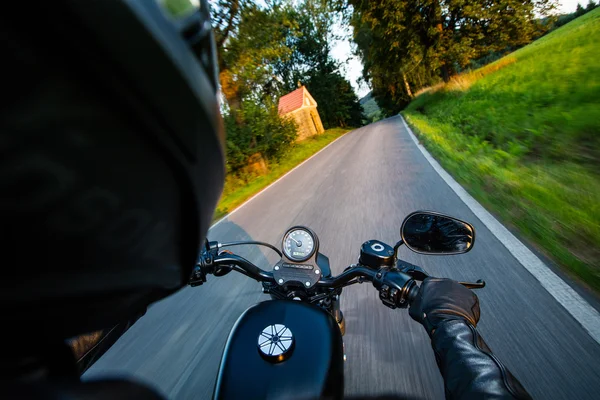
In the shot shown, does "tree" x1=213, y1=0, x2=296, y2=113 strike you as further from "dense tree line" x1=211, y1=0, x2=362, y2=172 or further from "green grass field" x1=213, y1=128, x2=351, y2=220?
"green grass field" x1=213, y1=128, x2=351, y2=220

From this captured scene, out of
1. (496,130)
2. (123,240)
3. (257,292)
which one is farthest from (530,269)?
(496,130)

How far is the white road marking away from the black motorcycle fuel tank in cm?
186

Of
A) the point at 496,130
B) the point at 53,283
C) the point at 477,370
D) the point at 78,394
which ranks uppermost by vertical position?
the point at 53,283

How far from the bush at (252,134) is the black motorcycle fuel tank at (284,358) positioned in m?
11.7

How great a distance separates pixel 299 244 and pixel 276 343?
24.2 inches

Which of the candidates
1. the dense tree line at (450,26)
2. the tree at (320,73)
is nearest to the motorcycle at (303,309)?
the dense tree line at (450,26)

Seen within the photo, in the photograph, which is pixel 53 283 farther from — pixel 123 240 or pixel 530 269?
pixel 530 269

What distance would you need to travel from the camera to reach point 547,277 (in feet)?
8.07

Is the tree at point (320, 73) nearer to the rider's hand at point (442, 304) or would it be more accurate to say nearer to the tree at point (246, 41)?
the tree at point (246, 41)

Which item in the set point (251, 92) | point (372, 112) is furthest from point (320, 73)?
point (372, 112)

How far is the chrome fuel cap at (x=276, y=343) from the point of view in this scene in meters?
1.01

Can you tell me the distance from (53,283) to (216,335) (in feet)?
8.14

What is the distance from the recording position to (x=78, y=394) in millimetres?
472

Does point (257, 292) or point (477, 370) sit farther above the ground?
point (477, 370)
